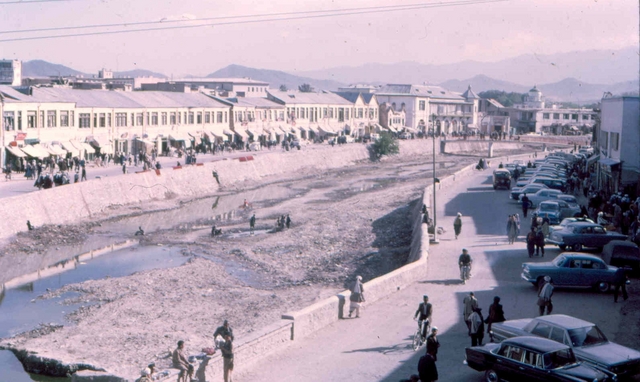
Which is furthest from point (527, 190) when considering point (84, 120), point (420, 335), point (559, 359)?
point (84, 120)

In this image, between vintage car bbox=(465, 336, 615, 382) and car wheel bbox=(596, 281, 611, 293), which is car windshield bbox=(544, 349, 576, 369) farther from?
car wheel bbox=(596, 281, 611, 293)

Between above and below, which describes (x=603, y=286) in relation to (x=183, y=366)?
above

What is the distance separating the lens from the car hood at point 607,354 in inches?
525

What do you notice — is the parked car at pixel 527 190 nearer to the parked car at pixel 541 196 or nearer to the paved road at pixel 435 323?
the parked car at pixel 541 196

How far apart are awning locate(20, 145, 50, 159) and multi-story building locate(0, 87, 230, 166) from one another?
55 cm

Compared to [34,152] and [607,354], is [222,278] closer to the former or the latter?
[607,354]

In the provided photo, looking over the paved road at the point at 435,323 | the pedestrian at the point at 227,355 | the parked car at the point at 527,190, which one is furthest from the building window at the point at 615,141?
the pedestrian at the point at 227,355

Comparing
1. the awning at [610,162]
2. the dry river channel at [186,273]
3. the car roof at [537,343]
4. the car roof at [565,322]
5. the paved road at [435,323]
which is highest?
the awning at [610,162]

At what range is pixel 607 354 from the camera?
44.6ft

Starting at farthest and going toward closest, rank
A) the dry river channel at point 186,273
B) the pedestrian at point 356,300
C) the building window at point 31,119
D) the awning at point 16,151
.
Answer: the building window at point 31,119
the awning at point 16,151
the dry river channel at point 186,273
the pedestrian at point 356,300

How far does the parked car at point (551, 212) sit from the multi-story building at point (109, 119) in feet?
115

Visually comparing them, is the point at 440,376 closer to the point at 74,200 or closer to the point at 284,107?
the point at 74,200

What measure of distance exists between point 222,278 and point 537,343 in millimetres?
18855

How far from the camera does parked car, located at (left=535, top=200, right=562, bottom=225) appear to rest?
110 feet
